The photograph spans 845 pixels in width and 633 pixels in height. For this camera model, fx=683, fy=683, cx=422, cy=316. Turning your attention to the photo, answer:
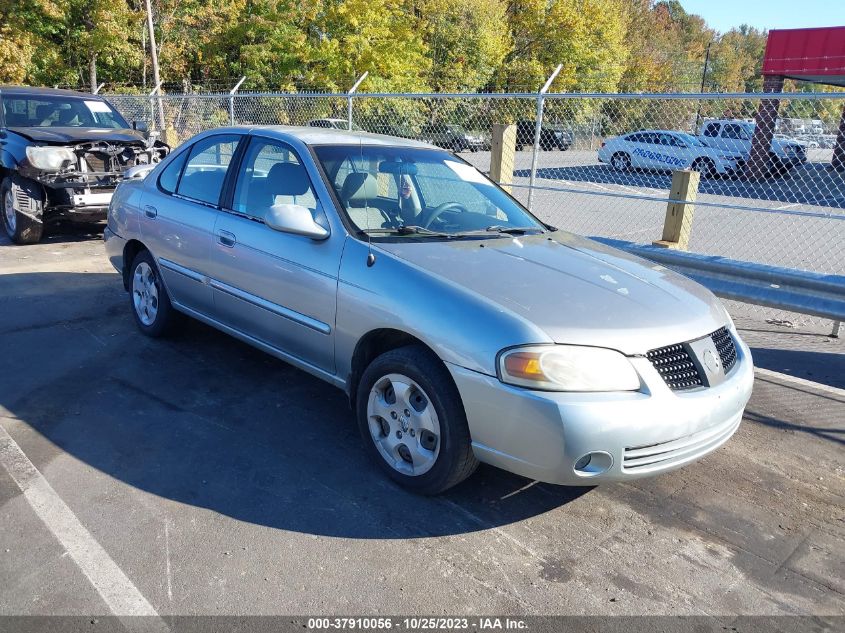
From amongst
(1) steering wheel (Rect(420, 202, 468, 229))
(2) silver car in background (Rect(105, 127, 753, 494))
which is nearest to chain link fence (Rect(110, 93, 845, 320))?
(2) silver car in background (Rect(105, 127, 753, 494))

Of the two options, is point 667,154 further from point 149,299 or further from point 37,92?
point 149,299

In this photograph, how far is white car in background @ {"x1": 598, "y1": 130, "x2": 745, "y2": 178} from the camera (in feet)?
41.6

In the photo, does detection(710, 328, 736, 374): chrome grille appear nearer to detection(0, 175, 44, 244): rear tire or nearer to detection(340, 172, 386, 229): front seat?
detection(340, 172, 386, 229): front seat

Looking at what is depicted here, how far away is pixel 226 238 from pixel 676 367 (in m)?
2.76

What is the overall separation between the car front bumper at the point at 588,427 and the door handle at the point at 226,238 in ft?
6.28

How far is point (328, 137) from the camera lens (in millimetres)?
4367

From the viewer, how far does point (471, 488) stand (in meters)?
3.40

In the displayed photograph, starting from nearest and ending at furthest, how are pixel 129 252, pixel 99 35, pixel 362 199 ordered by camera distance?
pixel 362 199 < pixel 129 252 < pixel 99 35

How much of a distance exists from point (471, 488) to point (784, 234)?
39.7 ft

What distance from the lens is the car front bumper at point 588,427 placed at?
2.75m

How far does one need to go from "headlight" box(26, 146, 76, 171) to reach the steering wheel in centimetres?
619

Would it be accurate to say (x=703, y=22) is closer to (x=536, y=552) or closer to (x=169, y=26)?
(x=169, y=26)

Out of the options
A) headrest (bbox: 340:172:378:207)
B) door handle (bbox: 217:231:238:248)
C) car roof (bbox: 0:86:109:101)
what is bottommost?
door handle (bbox: 217:231:238:248)

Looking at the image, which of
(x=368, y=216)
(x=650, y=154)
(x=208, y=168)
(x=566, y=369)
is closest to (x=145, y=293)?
(x=208, y=168)
